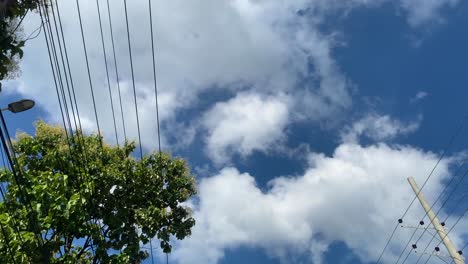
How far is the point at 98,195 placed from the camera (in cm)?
1627

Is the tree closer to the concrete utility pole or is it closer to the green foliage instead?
the green foliage

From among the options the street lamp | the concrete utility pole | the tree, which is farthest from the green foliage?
the concrete utility pole

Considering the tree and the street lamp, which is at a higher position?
the tree

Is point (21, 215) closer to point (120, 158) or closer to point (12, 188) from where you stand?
point (12, 188)

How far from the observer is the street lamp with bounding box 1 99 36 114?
6672 mm

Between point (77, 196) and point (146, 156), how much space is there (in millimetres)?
5896

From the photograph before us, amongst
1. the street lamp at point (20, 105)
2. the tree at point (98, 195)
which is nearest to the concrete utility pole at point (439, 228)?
the tree at point (98, 195)

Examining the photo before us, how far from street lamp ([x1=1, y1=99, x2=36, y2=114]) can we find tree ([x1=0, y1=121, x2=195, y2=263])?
17.3 ft

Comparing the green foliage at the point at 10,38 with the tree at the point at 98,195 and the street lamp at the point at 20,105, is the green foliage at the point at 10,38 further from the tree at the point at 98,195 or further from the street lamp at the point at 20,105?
the tree at the point at 98,195

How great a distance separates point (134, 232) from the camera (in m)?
16.2

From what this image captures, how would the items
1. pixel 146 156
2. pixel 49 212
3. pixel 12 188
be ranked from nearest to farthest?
pixel 49 212
pixel 12 188
pixel 146 156

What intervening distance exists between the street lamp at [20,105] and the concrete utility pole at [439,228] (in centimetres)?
1443

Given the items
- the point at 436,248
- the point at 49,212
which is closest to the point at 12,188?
the point at 49,212

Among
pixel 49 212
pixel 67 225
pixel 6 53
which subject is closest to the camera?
pixel 6 53
